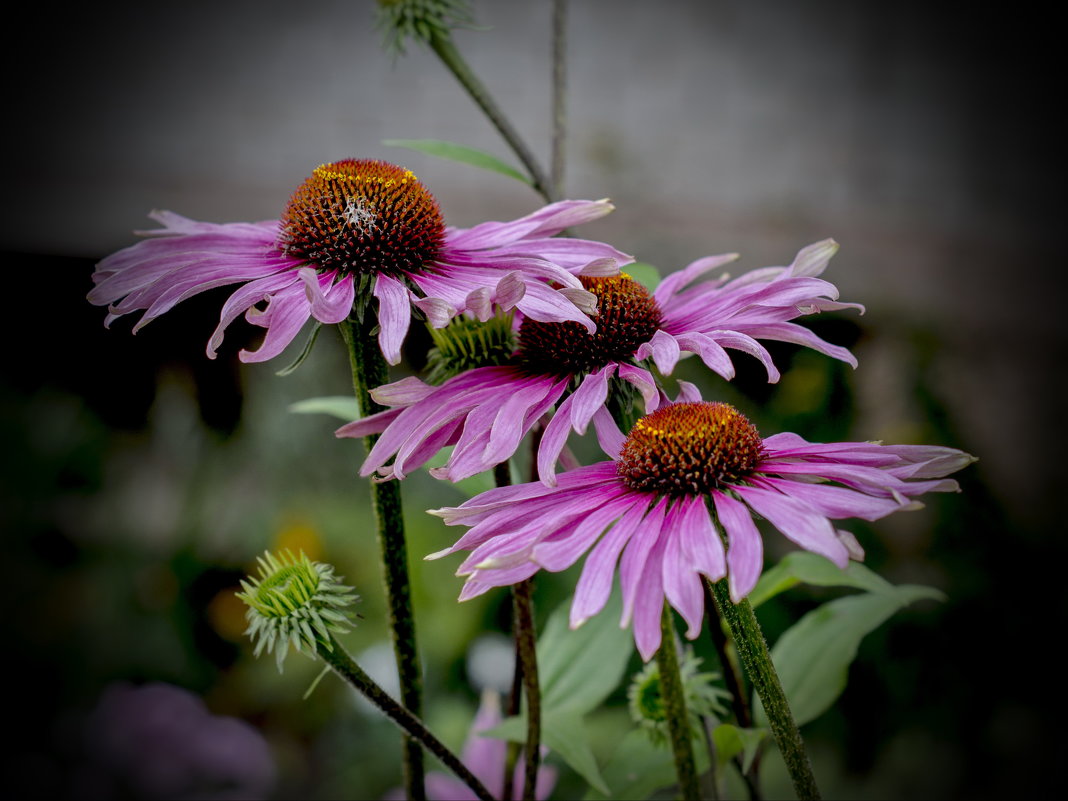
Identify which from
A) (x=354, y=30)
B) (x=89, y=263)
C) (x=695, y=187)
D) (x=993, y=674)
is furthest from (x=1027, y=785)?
(x=89, y=263)

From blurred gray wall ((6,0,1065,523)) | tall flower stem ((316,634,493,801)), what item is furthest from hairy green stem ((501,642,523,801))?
blurred gray wall ((6,0,1065,523))

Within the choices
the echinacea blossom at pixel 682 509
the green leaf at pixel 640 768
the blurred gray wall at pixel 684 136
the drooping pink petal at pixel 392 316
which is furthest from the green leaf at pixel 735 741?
the blurred gray wall at pixel 684 136

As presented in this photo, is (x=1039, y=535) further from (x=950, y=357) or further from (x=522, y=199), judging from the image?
(x=522, y=199)

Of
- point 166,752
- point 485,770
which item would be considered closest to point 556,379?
point 485,770

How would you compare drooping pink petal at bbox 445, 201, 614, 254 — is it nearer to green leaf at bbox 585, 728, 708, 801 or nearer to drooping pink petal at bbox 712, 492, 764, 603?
drooping pink petal at bbox 712, 492, 764, 603

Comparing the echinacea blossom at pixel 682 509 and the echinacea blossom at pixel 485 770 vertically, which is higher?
the echinacea blossom at pixel 682 509

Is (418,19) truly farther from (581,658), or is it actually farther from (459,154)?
(581,658)

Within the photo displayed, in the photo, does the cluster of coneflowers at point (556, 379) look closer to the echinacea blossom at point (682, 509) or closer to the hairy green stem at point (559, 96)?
the echinacea blossom at point (682, 509)
